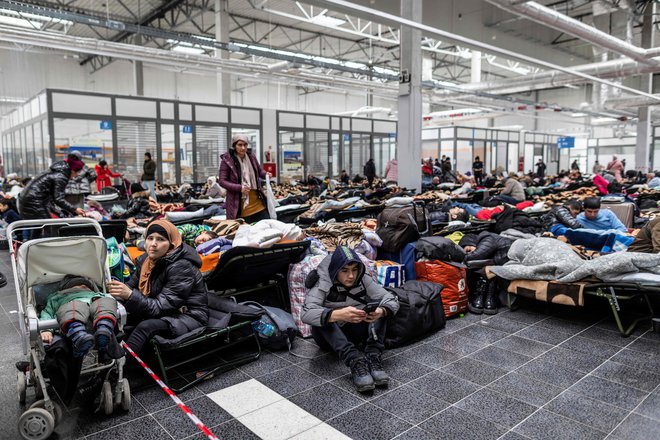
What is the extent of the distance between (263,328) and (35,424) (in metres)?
1.57

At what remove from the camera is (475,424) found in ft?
8.34

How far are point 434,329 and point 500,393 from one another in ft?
3.54

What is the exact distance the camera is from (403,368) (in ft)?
10.7

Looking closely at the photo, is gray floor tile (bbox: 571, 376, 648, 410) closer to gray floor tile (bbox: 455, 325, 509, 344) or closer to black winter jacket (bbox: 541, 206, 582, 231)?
gray floor tile (bbox: 455, 325, 509, 344)

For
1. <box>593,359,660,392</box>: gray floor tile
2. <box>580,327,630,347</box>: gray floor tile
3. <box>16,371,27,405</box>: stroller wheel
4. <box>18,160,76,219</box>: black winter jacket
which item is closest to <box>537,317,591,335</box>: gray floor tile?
<box>580,327,630,347</box>: gray floor tile

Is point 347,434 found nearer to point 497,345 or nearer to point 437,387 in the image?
point 437,387

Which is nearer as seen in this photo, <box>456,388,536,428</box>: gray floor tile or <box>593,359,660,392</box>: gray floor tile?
<box>456,388,536,428</box>: gray floor tile

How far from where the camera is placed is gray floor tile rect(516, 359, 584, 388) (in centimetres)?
303

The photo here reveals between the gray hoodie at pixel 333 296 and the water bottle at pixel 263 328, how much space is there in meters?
0.46

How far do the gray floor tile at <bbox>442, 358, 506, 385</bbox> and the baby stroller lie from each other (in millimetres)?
2000

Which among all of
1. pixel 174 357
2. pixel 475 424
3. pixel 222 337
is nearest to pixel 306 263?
pixel 222 337

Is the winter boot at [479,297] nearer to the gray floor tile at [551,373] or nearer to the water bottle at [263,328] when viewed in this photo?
the gray floor tile at [551,373]

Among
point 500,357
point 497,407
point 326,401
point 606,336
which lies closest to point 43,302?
point 326,401

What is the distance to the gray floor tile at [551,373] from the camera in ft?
9.94
